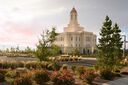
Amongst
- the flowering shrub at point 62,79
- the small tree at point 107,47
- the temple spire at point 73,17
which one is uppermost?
the temple spire at point 73,17

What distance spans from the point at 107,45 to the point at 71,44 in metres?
62.6

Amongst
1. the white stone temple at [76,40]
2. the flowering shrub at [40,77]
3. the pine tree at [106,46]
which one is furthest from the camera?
the white stone temple at [76,40]

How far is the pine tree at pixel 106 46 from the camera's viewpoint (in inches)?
594

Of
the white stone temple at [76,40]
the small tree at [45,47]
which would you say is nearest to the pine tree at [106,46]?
the small tree at [45,47]

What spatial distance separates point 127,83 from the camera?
34.4ft

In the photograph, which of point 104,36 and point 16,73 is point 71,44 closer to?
point 104,36

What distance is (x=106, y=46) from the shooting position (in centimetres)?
1555

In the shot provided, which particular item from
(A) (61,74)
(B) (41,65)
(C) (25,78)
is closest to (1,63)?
(B) (41,65)

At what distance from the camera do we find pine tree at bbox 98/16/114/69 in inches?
594

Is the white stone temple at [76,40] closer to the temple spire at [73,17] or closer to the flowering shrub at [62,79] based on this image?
the temple spire at [73,17]

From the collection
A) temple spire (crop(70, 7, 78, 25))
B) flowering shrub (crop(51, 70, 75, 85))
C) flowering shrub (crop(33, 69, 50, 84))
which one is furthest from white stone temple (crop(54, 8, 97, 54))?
flowering shrub (crop(51, 70, 75, 85))

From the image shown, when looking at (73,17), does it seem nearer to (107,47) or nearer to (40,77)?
(107,47)

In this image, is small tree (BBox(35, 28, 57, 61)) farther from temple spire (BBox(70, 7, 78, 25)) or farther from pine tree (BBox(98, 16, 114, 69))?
temple spire (BBox(70, 7, 78, 25))

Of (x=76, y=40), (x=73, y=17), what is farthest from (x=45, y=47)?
(x=73, y=17)
